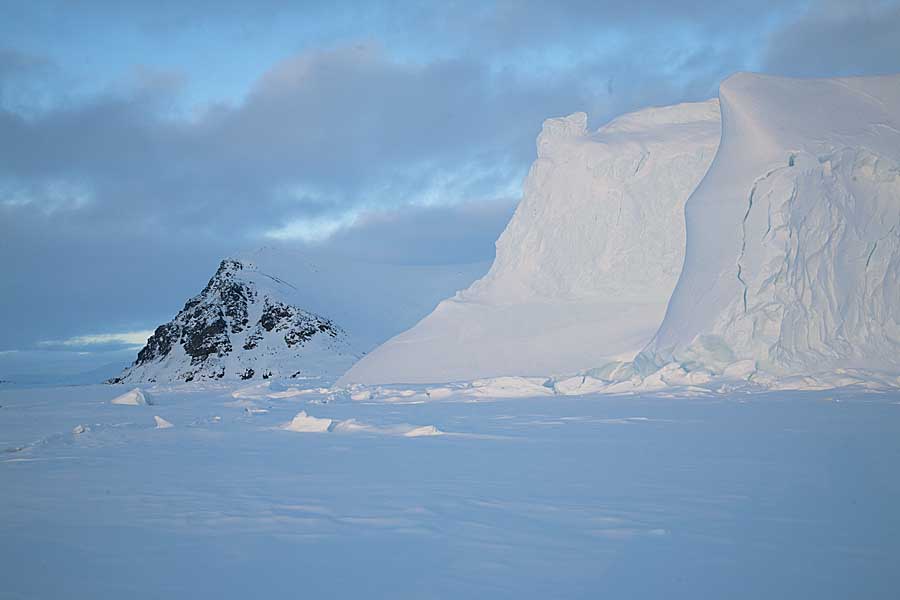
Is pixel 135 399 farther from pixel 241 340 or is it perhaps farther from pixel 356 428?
pixel 241 340

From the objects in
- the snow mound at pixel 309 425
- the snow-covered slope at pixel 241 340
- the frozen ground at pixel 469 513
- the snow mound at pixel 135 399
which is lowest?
the frozen ground at pixel 469 513

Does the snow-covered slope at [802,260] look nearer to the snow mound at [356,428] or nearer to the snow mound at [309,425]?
the snow mound at [356,428]

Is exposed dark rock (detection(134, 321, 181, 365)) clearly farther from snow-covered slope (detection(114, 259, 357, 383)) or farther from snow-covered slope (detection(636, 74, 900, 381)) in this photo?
snow-covered slope (detection(636, 74, 900, 381))

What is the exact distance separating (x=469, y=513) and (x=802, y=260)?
1187 centimetres

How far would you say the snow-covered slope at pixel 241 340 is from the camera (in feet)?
99.9

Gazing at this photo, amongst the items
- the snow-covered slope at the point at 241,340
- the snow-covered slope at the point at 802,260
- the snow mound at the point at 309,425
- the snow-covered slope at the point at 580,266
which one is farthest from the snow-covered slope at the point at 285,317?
the snow mound at the point at 309,425

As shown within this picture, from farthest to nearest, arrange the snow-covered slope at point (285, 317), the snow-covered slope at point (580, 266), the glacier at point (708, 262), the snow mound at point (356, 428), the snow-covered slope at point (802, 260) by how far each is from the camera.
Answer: the snow-covered slope at point (285, 317)
the snow-covered slope at point (580, 266)
the glacier at point (708, 262)
the snow-covered slope at point (802, 260)
the snow mound at point (356, 428)

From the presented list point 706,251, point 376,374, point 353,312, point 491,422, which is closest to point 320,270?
point 353,312

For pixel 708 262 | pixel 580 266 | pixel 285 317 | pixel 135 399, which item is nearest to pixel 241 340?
pixel 285 317

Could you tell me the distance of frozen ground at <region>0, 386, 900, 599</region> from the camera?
2746 millimetres

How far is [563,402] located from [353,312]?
92.7 feet

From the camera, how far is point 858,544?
10.0 feet

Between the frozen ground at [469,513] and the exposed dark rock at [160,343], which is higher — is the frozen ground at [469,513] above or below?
below

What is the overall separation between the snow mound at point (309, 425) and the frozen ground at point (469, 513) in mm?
669
